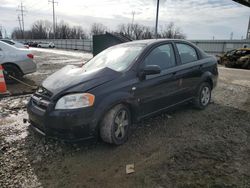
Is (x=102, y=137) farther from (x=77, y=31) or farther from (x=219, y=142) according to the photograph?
(x=77, y=31)

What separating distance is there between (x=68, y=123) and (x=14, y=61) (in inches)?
211

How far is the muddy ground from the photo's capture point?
2.43 m

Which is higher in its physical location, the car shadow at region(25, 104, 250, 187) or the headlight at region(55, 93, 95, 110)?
the headlight at region(55, 93, 95, 110)

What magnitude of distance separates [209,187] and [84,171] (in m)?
1.49

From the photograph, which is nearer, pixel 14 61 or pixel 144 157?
pixel 144 157

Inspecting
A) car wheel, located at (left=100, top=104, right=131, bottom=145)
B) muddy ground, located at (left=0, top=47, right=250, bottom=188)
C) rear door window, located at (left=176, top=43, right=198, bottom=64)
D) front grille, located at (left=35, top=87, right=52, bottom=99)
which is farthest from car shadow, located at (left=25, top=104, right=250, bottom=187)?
rear door window, located at (left=176, top=43, right=198, bottom=64)

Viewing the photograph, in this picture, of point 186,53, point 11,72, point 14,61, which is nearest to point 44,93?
point 186,53

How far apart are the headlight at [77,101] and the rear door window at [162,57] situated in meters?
1.20

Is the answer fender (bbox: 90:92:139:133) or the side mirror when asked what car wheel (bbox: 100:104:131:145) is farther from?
the side mirror

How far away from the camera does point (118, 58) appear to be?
142 inches

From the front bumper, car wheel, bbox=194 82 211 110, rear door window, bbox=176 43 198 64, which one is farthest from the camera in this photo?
car wheel, bbox=194 82 211 110

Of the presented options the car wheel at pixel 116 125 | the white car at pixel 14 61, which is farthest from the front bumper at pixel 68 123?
the white car at pixel 14 61

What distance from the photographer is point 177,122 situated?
4.05m

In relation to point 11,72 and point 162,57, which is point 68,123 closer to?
point 162,57
